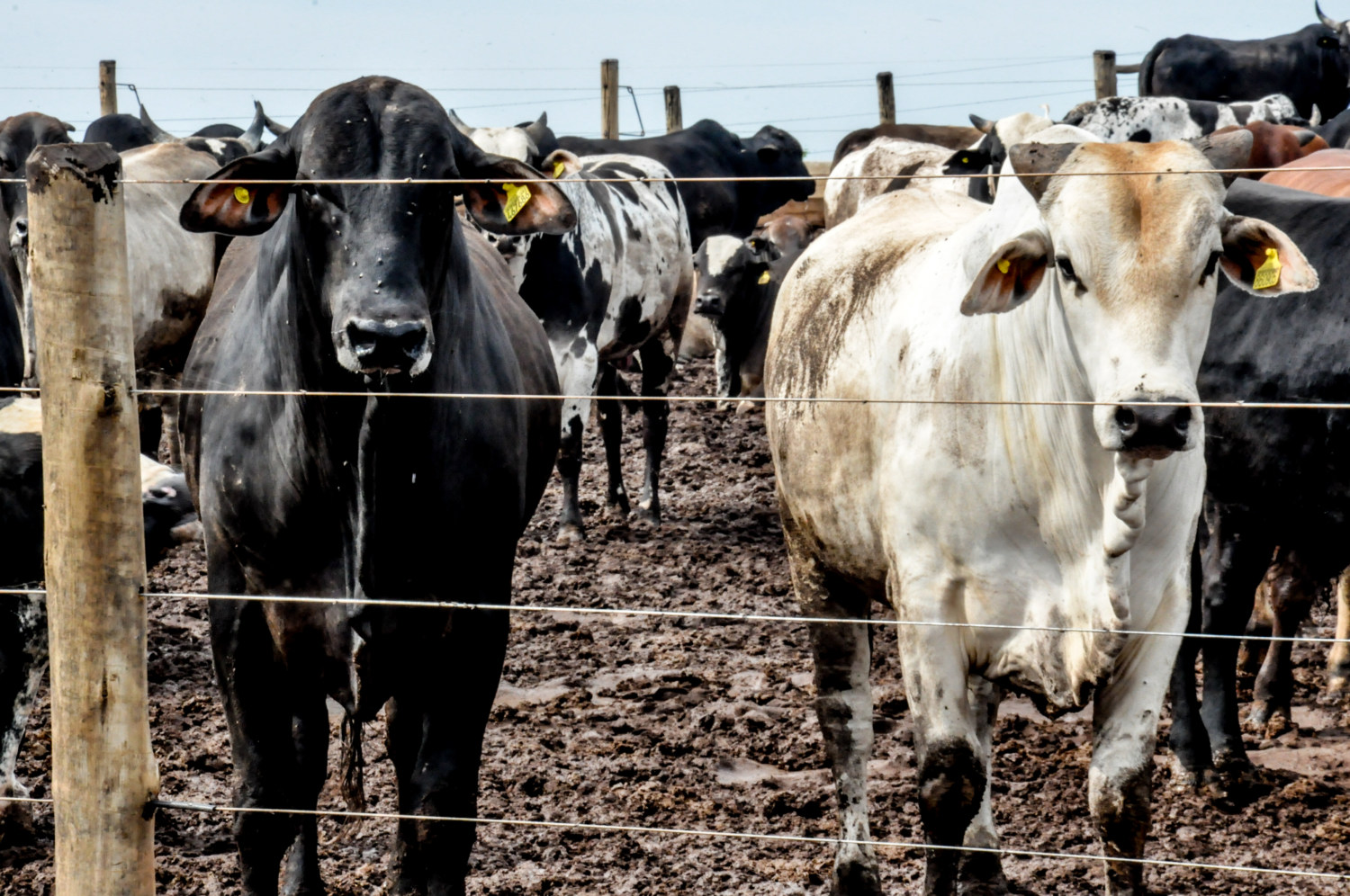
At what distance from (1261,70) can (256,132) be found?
44.9 feet

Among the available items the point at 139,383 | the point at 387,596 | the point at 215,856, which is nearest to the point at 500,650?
the point at 387,596

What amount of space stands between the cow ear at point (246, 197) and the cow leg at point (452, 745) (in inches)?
39.4

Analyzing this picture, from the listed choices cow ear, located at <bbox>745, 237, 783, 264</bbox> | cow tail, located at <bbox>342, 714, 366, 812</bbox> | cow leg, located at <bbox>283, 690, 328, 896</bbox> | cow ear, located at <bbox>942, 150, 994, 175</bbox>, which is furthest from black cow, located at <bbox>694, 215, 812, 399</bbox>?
cow tail, located at <bbox>342, 714, 366, 812</bbox>

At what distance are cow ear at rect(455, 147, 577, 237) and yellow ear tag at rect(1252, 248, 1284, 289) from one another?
4.82ft

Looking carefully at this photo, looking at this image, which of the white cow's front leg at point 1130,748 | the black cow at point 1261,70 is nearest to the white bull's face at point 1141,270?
the white cow's front leg at point 1130,748

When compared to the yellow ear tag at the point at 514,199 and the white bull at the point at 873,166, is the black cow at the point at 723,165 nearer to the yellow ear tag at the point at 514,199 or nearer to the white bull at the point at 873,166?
the white bull at the point at 873,166

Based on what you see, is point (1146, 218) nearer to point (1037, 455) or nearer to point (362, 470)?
point (1037, 455)

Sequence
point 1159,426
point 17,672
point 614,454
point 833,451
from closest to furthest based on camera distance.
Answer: point 1159,426
point 833,451
point 17,672
point 614,454

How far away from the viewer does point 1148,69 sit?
20.8 meters

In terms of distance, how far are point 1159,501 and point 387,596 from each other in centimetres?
173

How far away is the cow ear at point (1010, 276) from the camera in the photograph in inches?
124

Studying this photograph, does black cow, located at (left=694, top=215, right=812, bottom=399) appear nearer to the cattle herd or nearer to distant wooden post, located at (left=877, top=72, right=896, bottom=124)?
the cattle herd

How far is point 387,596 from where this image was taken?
3510 mm

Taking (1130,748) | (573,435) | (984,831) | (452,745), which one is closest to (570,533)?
(573,435)
